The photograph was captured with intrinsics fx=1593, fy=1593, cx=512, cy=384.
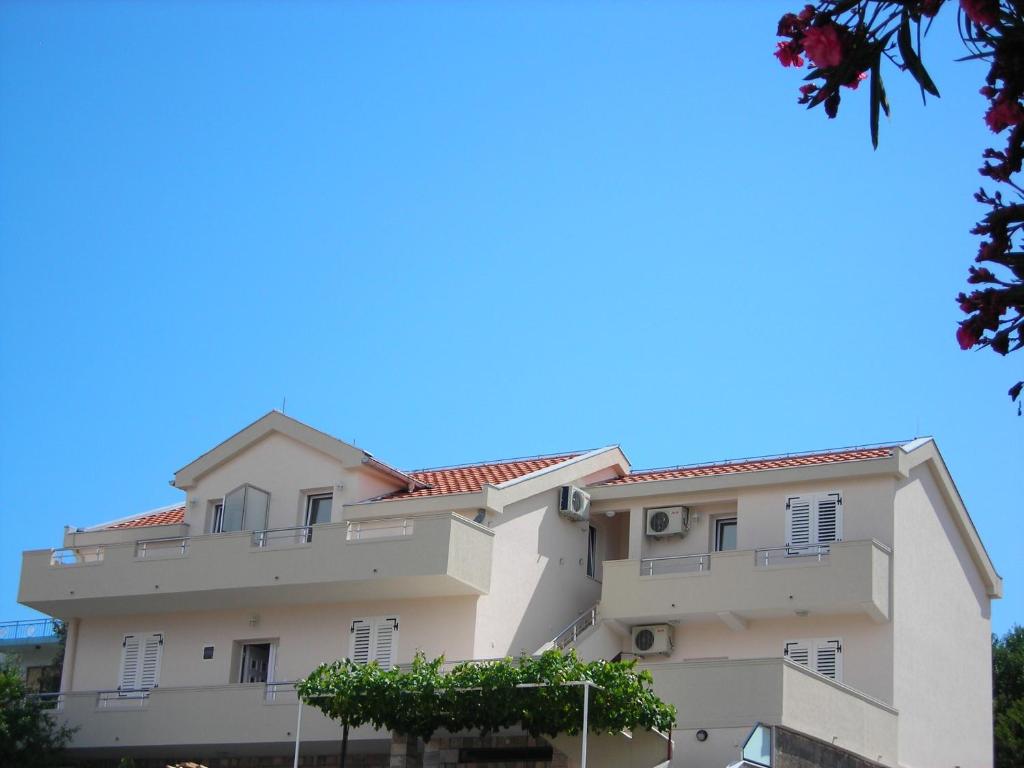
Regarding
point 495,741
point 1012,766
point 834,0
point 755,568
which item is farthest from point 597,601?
point 834,0

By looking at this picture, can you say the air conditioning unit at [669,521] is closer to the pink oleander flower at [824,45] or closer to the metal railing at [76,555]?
the metal railing at [76,555]

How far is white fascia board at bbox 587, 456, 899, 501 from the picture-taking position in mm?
31844

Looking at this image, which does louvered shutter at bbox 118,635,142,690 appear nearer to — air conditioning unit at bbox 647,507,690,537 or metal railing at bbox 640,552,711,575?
metal railing at bbox 640,552,711,575

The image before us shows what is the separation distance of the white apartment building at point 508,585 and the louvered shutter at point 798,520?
0.15ft

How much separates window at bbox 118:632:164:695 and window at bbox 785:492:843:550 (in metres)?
14.1

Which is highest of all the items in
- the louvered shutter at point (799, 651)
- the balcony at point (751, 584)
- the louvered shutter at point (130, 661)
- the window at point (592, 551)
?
the window at point (592, 551)

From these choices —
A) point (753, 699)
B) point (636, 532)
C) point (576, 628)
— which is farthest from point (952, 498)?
point (753, 699)

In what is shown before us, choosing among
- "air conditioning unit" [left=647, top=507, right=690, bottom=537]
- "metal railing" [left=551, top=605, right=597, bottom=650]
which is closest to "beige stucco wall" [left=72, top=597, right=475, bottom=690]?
"metal railing" [left=551, top=605, right=597, bottom=650]

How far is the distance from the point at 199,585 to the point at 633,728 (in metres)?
11.4

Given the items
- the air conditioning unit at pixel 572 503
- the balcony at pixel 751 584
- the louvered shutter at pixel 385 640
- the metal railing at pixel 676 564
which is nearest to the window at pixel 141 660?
the louvered shutter at pixel 385 640

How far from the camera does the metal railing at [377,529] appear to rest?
104 feet

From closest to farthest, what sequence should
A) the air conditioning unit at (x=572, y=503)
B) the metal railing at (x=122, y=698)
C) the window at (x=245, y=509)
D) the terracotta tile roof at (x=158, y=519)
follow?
the metal railing at (x=122, y=698) < the air conditioning unit at (x=572, y=503) < the window at (x=245, y=509) < the terracotta tile roof at (x=158, y=519)

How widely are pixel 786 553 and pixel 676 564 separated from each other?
2511 mm

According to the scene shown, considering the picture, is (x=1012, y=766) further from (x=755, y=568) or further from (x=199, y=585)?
(x=199, y=585)
